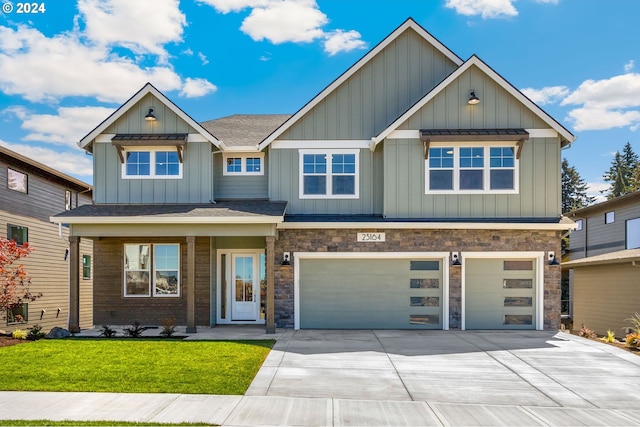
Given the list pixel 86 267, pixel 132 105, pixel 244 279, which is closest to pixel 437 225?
pixel 244 279

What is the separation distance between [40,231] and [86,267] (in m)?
3.43

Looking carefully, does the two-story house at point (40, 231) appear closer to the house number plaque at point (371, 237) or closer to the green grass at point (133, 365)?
the green grass at point (133, 365)

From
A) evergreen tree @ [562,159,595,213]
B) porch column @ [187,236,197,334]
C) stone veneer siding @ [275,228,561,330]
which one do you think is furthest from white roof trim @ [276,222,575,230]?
evergreen tree @ [562,159,595,213]

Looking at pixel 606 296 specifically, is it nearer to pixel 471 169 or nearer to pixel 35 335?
pixel 471 169

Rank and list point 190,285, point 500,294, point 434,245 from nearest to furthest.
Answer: point 190,285
point 434,245
point 500,294

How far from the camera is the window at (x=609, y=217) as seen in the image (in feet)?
74.9

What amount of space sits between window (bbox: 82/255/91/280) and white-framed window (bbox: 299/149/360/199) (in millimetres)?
13824

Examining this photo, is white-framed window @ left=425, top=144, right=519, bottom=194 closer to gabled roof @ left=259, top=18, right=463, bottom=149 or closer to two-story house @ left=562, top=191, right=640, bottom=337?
gabled roof @ left=259, top=18, right=463, bottom=149

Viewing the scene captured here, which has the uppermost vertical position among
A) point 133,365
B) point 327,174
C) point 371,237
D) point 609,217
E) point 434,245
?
point 327,174

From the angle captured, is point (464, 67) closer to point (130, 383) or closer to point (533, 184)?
point (533, 184)

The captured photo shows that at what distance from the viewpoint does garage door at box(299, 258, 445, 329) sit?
47.5 ft

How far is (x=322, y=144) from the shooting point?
598 inches

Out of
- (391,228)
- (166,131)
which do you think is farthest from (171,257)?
(391,228)

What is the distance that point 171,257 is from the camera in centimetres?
1538
